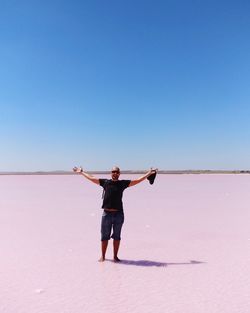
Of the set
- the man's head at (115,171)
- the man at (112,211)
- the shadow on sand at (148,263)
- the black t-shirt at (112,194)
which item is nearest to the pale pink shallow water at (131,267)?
the shadow on sand at (148,263)

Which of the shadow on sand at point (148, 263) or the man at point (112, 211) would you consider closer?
the shadow on sand at point (148, 263)

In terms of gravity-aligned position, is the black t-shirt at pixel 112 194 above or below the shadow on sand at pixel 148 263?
above

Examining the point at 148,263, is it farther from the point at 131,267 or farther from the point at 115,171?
the point at 115,171

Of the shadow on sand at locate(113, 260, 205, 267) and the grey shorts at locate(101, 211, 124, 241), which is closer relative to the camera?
the shadow on sand at locate(113, 260, 205, 267)

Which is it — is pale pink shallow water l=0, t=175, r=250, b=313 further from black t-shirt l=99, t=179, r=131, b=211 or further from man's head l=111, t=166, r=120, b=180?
man's head l=111, t=166, r=120, b=180

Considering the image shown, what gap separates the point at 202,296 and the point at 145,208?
9.45 metres

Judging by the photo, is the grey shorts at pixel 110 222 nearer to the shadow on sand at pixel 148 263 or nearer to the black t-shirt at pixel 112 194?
the black t-shirt at pixel 112 194

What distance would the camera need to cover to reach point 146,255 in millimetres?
7348

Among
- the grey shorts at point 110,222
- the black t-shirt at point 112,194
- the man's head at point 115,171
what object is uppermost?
the man's head at point 115,171

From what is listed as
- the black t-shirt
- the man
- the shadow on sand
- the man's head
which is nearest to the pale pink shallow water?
the shadow on sand

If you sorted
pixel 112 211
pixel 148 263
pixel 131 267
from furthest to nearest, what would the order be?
pixel 112 211 → pixel 148 263 → pixel 131 267

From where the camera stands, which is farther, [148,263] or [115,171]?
[115,171]

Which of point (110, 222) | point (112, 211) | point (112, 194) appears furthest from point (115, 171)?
point (110, 222)

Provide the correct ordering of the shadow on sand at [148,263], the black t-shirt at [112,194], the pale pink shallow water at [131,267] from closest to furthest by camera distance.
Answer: the pale pink shallow water at [131,267] < the shadow on sand at [148,263] < the black t-shirt at [112,194]
